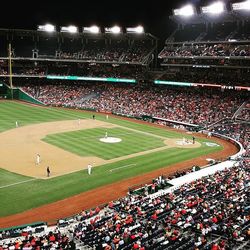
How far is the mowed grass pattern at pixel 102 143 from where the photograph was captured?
132ft

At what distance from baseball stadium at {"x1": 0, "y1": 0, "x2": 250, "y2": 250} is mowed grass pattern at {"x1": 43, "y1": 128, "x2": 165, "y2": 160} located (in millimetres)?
147

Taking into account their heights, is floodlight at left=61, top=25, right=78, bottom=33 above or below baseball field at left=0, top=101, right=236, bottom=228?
above

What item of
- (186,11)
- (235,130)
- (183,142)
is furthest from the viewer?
(186,11)

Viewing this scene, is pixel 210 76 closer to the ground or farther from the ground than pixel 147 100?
farther from the ground

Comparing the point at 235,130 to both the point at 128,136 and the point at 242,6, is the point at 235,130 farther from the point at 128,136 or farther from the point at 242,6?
the point at 242,6

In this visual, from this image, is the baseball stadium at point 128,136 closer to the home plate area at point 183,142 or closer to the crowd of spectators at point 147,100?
the crowd of spectators at point 147,100

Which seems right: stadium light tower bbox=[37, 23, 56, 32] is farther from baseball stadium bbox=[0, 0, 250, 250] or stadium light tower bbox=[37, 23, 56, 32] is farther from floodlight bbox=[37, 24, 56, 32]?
baseball stadium bbox=[0, 0, 250, 250]

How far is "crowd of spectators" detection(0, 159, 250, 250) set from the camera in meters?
17.6

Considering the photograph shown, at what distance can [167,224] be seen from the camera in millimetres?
19906

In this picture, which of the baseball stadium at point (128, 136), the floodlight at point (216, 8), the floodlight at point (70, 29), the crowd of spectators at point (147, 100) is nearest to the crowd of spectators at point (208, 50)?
the baseball stadium at point (128, 136)

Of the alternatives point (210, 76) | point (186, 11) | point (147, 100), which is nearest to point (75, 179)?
point (147, 100)

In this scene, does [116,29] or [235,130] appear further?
[116,29]

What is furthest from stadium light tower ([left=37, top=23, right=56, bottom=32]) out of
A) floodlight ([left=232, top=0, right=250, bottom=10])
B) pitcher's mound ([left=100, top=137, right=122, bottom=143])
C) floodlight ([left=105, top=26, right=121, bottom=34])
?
pitcher's mound ([left=100, top=137, right=122, bottom=143])

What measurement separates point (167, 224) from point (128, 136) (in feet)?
94.7
